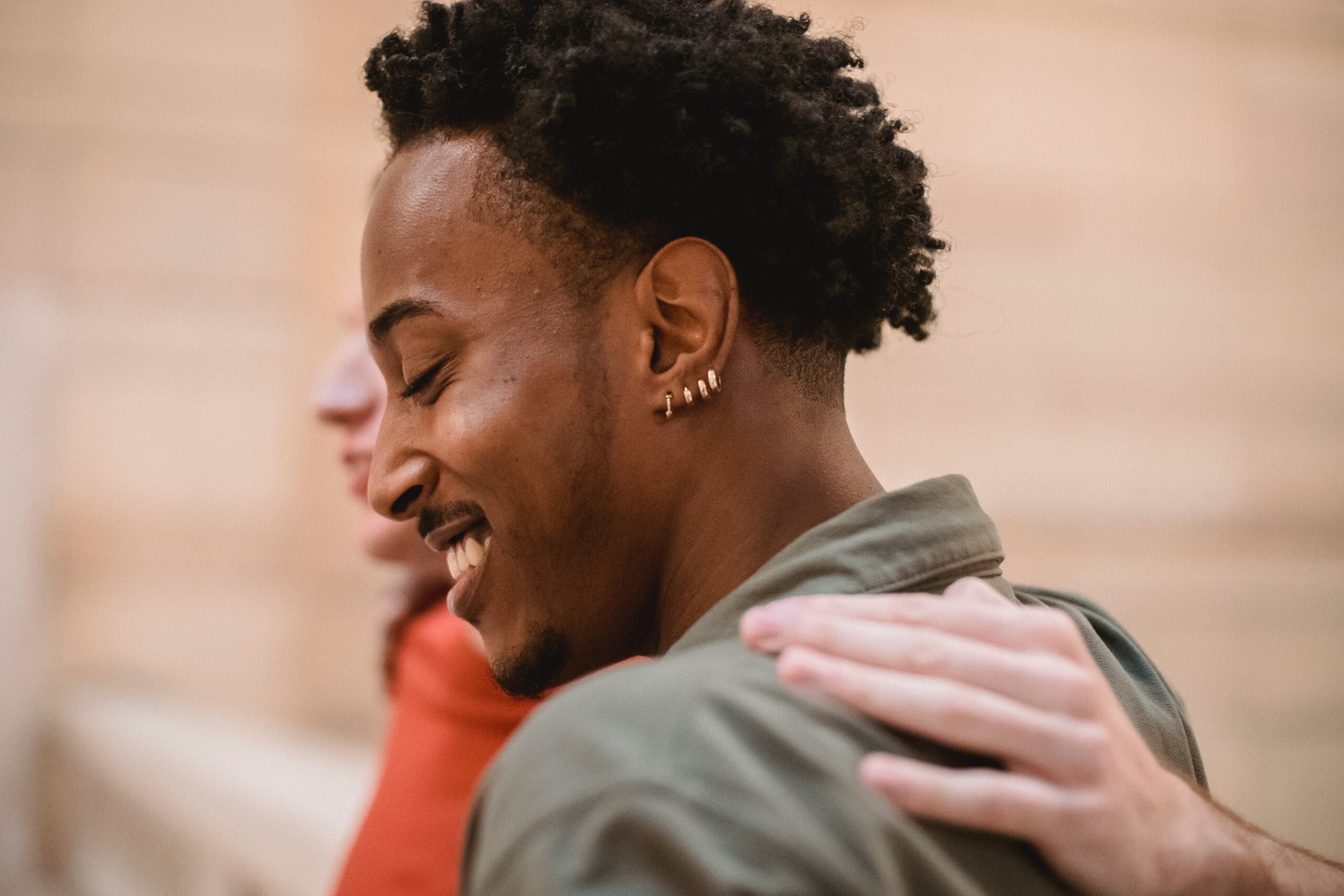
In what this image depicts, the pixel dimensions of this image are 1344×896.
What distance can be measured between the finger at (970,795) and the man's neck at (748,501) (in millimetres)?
268

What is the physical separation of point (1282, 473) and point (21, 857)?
4368 mm

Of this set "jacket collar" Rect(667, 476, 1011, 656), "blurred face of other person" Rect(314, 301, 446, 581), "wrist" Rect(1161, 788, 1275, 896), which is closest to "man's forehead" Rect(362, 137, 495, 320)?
"jacket collar" Rect(667, 476, 1011, 656)

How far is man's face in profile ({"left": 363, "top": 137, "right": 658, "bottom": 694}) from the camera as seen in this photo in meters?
0.90

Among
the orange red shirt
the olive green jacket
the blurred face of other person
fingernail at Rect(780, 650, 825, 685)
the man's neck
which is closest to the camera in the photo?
the olive green jacket

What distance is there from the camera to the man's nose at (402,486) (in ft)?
3.17

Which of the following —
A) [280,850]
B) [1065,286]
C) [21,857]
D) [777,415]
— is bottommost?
[21,857]

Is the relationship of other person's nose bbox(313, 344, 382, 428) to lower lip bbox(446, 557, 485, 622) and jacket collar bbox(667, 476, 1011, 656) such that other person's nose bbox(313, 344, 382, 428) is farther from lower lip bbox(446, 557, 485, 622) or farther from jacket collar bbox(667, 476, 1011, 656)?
jacket collar bbox(667, 476, 1011, 656)

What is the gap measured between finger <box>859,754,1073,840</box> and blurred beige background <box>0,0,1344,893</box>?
10.5 feet

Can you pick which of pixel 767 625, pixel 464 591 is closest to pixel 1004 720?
pixel 767 625

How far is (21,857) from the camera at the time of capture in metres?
3.49

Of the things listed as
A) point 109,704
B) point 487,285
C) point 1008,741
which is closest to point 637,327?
point 487,285

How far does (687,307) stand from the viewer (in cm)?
91

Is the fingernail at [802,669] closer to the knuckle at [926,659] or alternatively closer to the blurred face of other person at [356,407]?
the knuckle at [926,659]

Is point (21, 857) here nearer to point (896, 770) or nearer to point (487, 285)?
point (487, 285)
